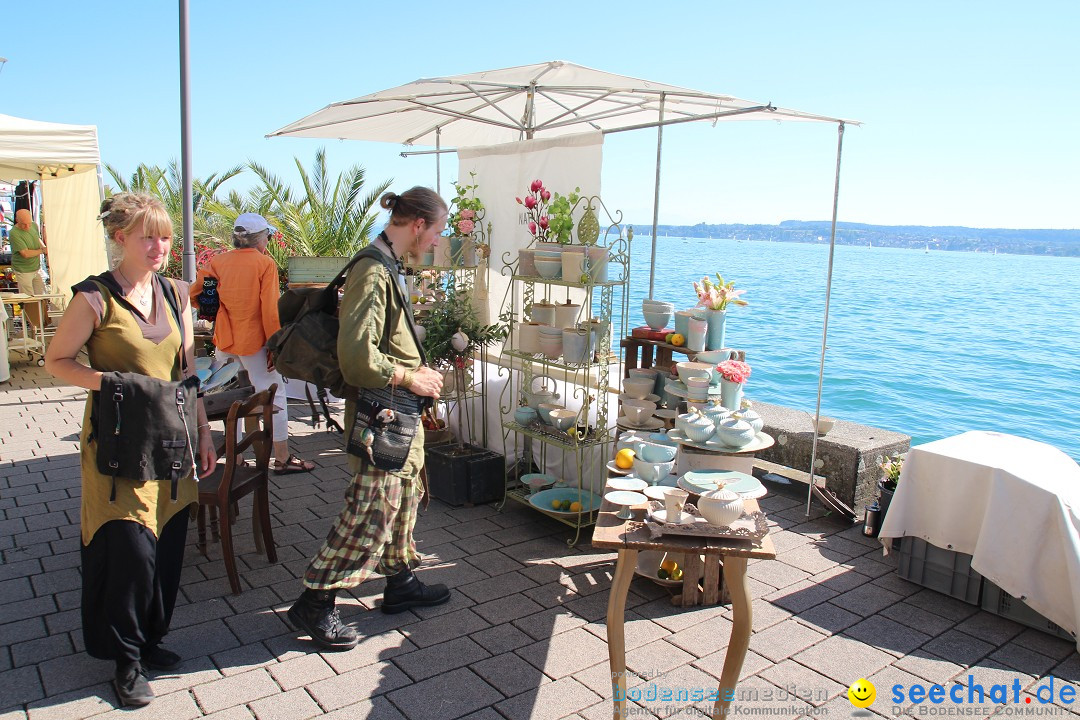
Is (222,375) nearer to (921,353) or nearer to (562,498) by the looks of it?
(562,498)

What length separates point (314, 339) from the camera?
296 centimetres

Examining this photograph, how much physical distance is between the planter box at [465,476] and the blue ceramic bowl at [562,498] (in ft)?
1.12

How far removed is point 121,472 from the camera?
2566 mm

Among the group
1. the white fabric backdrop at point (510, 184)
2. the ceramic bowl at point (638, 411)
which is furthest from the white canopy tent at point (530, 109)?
the ceramic bowl at point (638, 411)

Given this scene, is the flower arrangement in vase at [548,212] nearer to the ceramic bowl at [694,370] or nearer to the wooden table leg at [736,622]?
the ceramic bowl at [694,370]

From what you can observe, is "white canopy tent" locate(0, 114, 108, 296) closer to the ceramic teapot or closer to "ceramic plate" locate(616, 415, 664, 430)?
the ceramic teapot

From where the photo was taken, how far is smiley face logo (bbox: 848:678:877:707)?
2.85 m

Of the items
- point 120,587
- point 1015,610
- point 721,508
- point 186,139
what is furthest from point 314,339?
point 186,139

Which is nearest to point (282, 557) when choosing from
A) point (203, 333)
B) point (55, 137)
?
point (203, 333)

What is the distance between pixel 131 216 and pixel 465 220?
308 centimetres

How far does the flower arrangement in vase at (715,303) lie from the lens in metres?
4.28

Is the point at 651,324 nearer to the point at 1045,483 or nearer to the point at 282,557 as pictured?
the point at 1045,483

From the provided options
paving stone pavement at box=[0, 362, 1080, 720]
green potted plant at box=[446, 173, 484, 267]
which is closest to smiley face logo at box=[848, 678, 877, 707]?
paving stone pavement at box=[0, 362, 1080, 720]

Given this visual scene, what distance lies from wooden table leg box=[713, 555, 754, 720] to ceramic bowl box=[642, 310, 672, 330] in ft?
7.77
